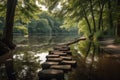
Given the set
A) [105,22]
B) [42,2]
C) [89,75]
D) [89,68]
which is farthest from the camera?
[105,22]

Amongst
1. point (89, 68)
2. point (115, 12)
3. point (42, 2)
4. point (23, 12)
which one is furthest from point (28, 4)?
point (89, 68)

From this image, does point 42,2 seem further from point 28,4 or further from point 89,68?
point 89,68

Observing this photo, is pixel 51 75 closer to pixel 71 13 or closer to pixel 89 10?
pixel 89 10

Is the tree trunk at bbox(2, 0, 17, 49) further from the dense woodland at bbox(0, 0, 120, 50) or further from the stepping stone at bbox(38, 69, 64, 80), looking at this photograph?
the stepping stone at bbox(38, 69, 64, 80)

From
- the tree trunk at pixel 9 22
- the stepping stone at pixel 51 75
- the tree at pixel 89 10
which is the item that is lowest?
the stepping stone at pixel 51 75

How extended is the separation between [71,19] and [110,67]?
23910 mm

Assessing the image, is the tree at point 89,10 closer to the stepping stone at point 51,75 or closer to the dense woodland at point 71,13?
the dense woodland at point 71,13

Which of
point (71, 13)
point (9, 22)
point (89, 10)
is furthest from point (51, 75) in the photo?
point (71, 13)

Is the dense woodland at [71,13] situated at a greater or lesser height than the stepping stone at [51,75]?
greater

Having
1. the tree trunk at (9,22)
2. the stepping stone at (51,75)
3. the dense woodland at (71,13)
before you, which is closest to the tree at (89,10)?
the dense woodland at (71,13)

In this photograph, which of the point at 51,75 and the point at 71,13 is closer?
the point at 51,75

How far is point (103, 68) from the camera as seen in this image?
7.33 meters

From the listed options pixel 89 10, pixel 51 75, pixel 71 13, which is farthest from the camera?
pixel 71 13

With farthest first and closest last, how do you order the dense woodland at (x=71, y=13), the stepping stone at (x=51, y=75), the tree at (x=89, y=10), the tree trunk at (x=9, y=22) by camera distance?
the tree at (x=89, y=10) → the dense woodland at (x=71, y=13) → the tree trunk at (x=9, y=22) → the stepping stone at (x=51, y=75)
